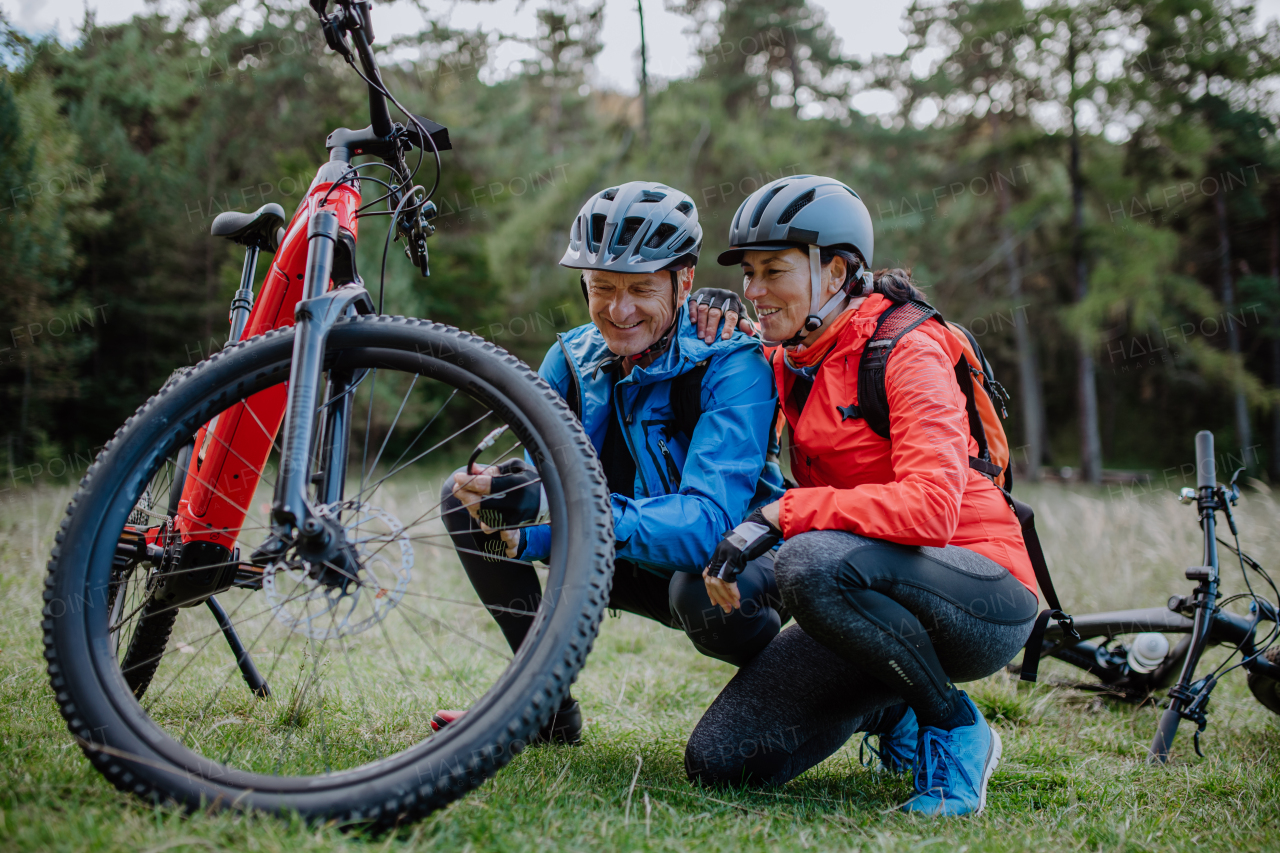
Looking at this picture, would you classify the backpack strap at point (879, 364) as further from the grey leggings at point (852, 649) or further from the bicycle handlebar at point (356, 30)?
the bicycle handlebar at point (356, 30)

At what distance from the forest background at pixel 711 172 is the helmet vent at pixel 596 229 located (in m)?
10.0

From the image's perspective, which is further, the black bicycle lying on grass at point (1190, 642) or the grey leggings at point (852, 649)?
the black bicycle lying on grass at point (1190, 642)

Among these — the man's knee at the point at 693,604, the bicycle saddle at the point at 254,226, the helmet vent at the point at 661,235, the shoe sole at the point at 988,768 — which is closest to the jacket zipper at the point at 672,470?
the man's knee at the point at 693,604

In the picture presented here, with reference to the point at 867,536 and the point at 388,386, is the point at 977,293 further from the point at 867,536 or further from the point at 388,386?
the point at 867,536

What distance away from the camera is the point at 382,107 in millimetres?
2082

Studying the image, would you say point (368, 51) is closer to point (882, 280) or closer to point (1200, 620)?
point (882, 280)

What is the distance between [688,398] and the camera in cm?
228

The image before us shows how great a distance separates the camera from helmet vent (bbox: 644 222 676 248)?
233cm

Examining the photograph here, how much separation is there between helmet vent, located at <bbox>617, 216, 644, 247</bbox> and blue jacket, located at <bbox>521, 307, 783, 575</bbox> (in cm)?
28

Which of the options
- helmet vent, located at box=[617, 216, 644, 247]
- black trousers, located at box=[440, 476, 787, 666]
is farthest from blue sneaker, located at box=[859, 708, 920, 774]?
helmet vent, located at box=[617, 216, 644, 247]

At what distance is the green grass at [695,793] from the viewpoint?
4.59 ft

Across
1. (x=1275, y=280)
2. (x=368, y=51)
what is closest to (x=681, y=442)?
(x=368, y=51)

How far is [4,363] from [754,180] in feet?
41.6

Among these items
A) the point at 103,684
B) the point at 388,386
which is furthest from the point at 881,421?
the point at 388,386
